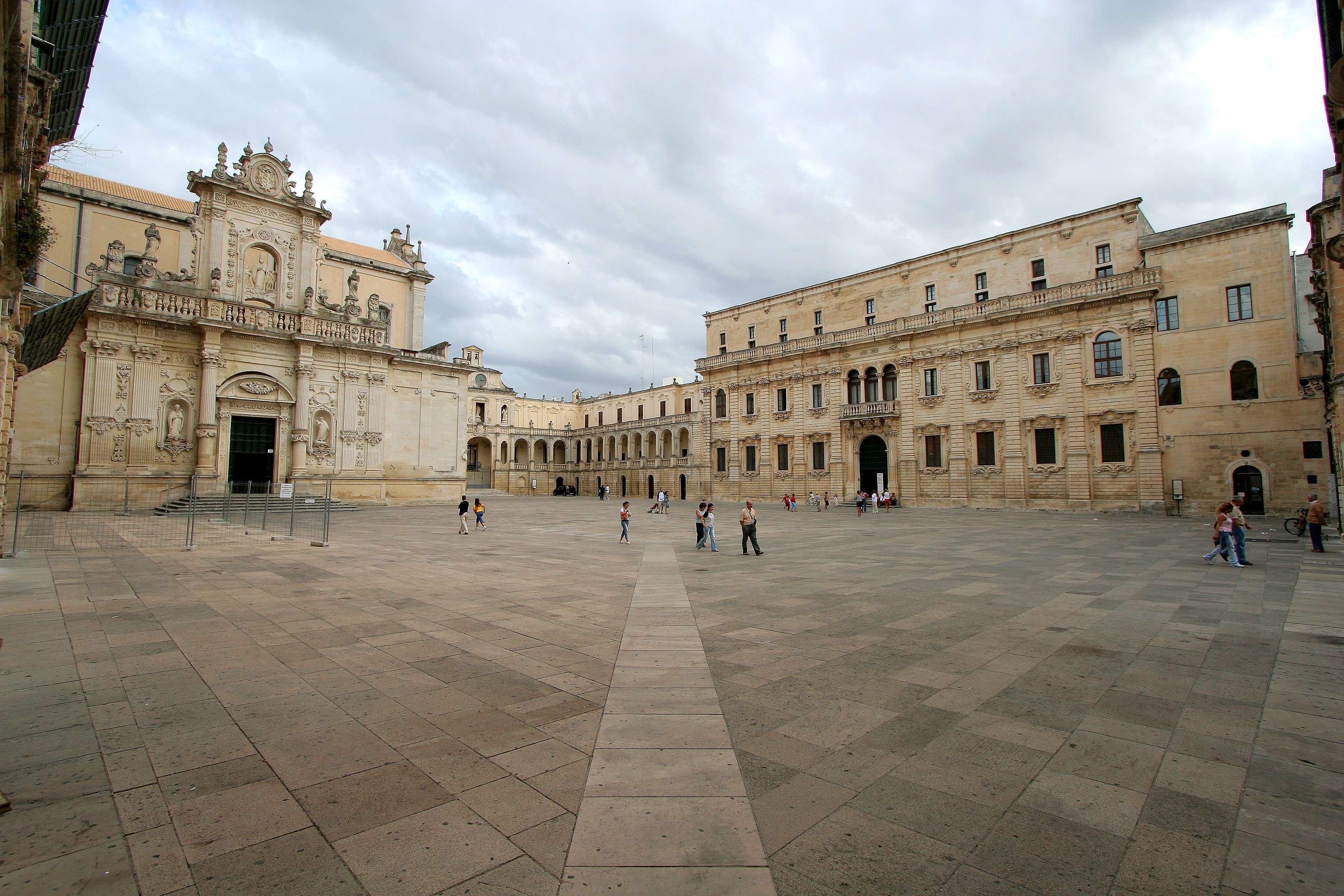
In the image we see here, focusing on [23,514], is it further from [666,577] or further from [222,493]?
[666,577]

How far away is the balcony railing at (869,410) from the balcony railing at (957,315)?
463cm

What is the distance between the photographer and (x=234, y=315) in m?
30.1

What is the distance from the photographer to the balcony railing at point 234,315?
27.1 metres

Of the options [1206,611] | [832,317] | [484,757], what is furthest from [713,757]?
[832,317]

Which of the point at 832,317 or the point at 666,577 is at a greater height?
the point at 832,317

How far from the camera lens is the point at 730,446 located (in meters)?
48.7

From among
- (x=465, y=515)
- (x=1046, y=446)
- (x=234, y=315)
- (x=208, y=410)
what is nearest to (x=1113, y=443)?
(x=1046, y=446)

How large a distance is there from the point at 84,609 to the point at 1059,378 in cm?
3922

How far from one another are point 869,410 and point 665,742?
38.7m

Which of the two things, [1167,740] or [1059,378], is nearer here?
[1167,740]

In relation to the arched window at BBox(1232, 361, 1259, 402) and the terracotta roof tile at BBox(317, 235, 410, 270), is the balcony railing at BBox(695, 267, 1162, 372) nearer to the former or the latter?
the arched window at BBox(1232, 361, 1259, 402)

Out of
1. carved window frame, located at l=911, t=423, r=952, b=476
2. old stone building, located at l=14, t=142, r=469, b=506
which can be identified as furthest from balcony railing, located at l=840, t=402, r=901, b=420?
old stone building, located at l=14, t=142, r=469, b=506

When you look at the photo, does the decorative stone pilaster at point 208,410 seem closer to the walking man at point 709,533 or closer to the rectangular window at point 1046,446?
the walking man at point 709,533

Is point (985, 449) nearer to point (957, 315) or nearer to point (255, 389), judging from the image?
point (957, 315)
